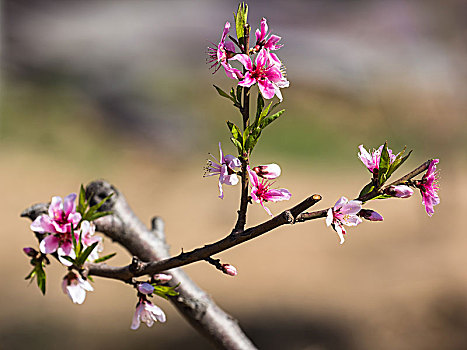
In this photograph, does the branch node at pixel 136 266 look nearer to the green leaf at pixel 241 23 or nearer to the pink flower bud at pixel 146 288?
the pink flower bud at pixel 146 288

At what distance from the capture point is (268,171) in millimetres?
438

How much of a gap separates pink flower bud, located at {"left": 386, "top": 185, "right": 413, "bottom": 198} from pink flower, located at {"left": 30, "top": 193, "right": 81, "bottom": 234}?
265mm

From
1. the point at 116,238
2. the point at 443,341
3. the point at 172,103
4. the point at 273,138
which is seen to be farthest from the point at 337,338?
the point at 172,103

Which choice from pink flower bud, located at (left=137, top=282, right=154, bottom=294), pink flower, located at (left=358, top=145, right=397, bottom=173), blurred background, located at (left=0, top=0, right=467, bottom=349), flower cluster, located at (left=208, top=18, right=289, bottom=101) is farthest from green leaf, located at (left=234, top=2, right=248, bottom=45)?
blurred background, located at (left=0, top=0, right=467, bottom=349)

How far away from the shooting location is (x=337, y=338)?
204 cm

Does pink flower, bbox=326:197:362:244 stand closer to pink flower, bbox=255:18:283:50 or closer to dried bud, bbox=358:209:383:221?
dried bud, bbox=358:209:383:221

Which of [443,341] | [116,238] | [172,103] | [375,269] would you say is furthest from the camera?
[172,103]

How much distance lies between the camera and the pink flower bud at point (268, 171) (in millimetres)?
432

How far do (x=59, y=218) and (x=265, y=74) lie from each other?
23 centimetres

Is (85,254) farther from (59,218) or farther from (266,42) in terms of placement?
(266,42)

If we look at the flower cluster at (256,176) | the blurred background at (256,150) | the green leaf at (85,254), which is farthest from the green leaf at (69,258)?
the blurred background at (256,150)

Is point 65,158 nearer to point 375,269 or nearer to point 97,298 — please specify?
point 97,298

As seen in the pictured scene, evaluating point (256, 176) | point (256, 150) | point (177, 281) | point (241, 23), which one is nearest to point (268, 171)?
point (256, 176)

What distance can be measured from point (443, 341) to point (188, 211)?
1928mm
